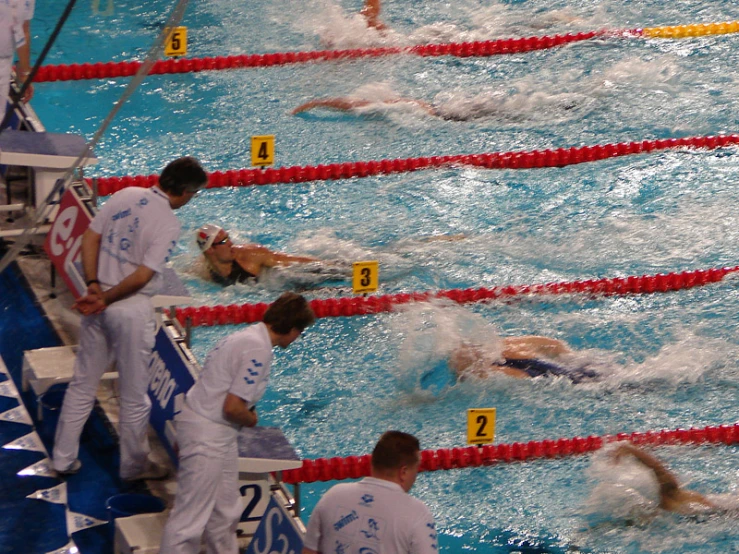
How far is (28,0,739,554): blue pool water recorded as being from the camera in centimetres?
466

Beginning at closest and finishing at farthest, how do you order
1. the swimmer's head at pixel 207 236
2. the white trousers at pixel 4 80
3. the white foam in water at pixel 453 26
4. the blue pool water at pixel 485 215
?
the blue pool water at pixel 485 215, the white trousers at pixel 4 80, the swimmer's head at pixel 207 236, the white foam in water at pixel 453 26

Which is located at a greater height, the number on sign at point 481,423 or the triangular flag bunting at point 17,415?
the triangular flag bunting at point 17,415

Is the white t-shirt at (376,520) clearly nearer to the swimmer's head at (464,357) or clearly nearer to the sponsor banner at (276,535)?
the sponsor banner at (276,535)

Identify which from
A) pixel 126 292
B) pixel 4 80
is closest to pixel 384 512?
pixel 126 292

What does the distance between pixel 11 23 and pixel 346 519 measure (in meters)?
3.42

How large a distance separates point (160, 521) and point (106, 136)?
4239mm

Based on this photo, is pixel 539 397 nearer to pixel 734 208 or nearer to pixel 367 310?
pixel 367 310

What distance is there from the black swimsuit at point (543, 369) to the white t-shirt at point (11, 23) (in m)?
2.74

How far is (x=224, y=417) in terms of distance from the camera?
10.4 ft

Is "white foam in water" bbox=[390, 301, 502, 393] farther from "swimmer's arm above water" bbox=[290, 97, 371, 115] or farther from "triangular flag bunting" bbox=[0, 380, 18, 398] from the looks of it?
"swimmer's arm above water" bbox=[290, 97, 371, 115]

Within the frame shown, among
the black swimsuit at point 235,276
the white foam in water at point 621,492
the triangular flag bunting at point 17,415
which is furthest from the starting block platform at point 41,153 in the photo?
the white foam in water at point 621,492

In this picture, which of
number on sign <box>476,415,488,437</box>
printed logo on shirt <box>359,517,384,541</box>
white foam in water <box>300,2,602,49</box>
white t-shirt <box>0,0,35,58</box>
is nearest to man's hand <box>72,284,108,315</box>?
printed logo on shirt <box>359,517,384,541</box>

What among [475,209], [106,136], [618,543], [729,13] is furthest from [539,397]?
[729,13]

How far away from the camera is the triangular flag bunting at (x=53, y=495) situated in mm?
3840
